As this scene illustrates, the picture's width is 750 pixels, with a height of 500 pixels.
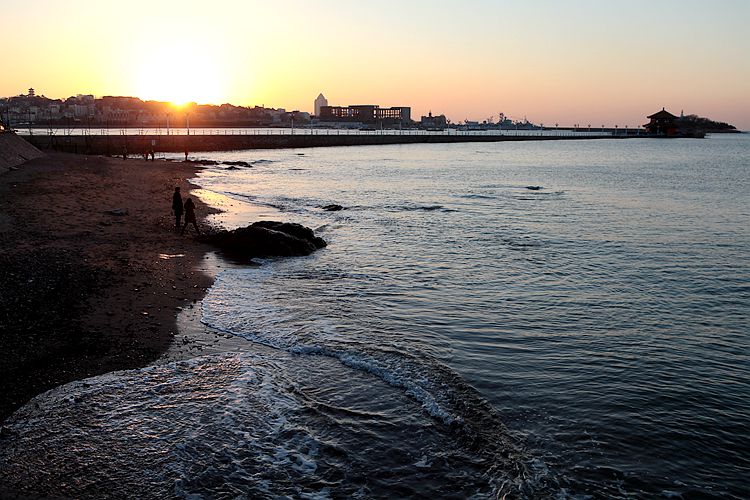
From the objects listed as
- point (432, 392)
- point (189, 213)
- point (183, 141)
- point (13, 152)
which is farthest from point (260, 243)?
point (183, 141)

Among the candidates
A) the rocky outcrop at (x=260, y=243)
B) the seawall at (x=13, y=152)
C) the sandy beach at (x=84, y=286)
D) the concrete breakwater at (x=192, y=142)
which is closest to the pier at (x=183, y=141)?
the concrete breakwater at (x=192, y=142)

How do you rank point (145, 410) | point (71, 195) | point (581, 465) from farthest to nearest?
1. point (71, 195)
2. point (145, 410)
3. point (581, 465)

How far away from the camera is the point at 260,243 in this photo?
22.3 meters

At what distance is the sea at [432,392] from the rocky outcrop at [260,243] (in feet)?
2.31

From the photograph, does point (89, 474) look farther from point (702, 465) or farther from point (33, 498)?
point (702, 465)

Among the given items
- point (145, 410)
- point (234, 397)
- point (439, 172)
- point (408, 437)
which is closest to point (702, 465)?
point (408, 437)

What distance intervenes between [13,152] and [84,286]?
1520 inches

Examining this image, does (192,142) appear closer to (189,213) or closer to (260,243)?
(189,213)

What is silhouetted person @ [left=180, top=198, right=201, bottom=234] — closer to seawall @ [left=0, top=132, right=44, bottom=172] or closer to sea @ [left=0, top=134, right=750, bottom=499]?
sea @ [left=0, top=134, right=750, bottom=499]

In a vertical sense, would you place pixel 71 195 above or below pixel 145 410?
above

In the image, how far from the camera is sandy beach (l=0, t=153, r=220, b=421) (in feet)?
35.8

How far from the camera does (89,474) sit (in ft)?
25.2

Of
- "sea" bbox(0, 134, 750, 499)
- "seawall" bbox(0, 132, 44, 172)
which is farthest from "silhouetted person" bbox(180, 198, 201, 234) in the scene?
"seawall" bbox(0, 132, 44, 172)

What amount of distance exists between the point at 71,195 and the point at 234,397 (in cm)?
2488
